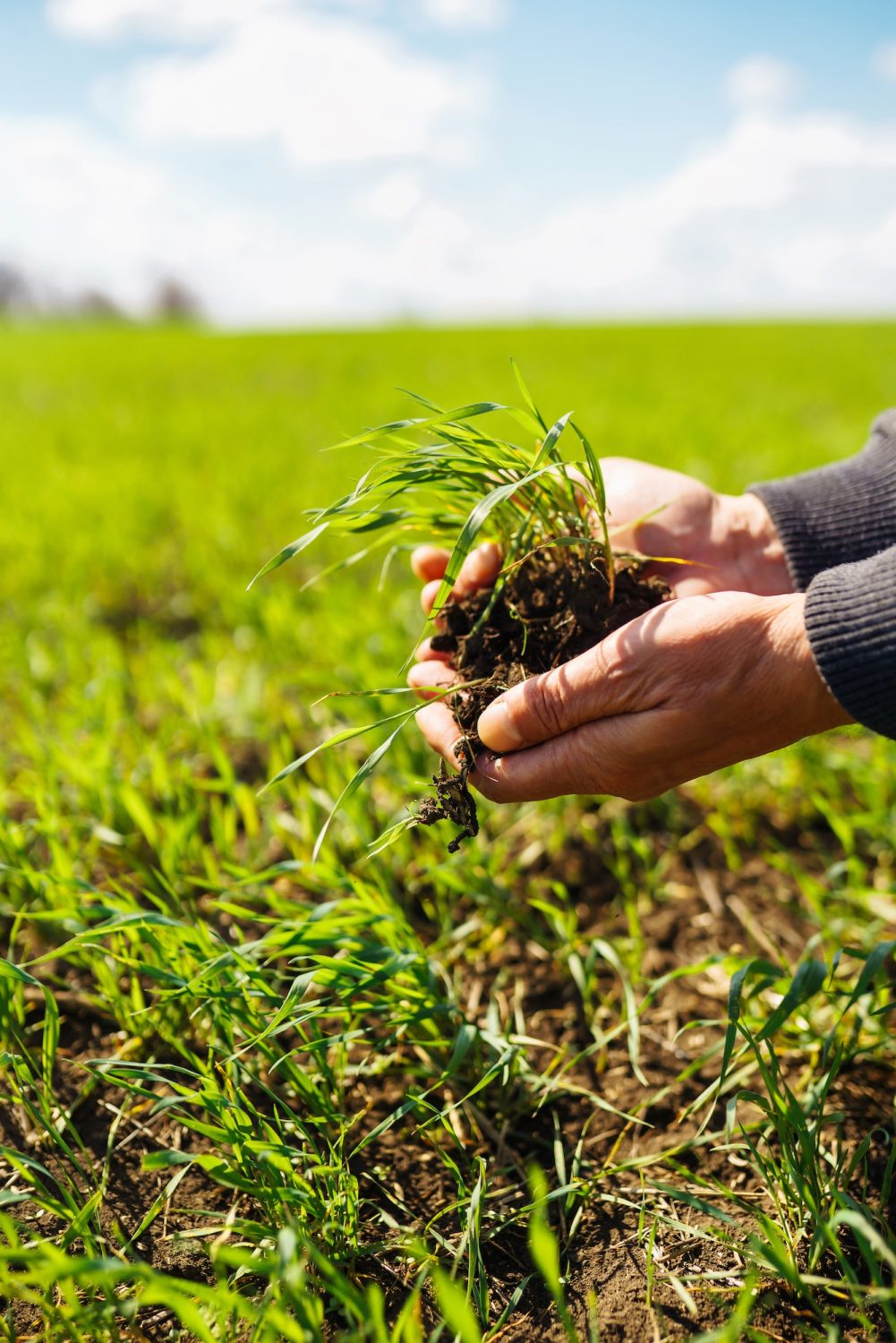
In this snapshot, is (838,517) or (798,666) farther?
(838,517)

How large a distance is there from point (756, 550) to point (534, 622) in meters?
0.75

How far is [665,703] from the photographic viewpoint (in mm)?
1358

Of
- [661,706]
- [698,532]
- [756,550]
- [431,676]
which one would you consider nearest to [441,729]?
[431,676]

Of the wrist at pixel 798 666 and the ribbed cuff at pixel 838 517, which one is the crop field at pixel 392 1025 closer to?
the wrist at pixel 798 666

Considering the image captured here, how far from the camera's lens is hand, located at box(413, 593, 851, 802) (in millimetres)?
1349

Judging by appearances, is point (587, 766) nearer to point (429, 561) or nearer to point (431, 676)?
point (431, 676)

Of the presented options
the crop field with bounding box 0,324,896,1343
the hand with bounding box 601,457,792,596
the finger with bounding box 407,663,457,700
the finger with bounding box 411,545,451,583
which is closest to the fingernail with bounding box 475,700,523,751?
the finger with bounding box 407,663,457,700

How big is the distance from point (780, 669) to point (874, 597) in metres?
0.17

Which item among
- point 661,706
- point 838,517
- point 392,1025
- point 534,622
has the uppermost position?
point 838,517

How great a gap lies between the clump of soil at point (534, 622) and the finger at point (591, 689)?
0.10m

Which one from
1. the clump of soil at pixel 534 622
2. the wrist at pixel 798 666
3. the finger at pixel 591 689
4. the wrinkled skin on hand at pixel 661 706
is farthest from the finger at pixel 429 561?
the wrist at pixel 798 666

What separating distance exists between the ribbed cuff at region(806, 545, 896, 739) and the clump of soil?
334 mm

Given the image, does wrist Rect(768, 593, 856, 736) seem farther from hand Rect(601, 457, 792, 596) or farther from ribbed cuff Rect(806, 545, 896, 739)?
hand Rect(601, 457, 792, 596)

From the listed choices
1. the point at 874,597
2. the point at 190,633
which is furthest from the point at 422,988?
the point at 190,633
